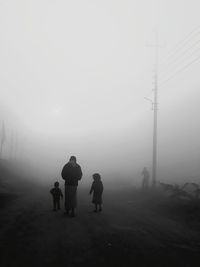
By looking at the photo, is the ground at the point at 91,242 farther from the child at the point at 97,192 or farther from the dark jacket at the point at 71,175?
the child at the point at 97,192

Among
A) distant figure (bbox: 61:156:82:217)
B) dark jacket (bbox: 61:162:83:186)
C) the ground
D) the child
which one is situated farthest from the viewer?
the child

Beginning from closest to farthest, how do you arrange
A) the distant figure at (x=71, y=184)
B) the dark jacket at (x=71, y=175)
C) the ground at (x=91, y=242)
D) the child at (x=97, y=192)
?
1. the ground at (x=91, y=242)
2. the distant figure at (x=71, y=184)
3. the dark jacket at (x=71, y=175)
4. the child at (x=97, y=192)

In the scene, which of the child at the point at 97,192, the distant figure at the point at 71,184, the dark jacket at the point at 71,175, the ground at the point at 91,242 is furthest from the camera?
the child at the point at 97,192

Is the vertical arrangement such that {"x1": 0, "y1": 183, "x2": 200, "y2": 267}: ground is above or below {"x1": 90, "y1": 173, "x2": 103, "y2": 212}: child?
below

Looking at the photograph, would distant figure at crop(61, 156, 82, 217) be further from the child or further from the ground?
the child

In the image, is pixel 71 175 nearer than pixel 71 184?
No

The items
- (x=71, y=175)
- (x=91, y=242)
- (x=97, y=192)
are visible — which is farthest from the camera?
(x=97, y=192)

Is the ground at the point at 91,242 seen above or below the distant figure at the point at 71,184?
below

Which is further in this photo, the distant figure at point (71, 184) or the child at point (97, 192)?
the child at point (97, 192)

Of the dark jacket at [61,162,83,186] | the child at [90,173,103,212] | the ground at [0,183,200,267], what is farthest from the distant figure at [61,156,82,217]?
the child at [90,173,103,212]

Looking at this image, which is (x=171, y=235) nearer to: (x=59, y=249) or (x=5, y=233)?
(x=59, y=249)

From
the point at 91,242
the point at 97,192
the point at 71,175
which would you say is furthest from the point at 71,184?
the point at 91,242

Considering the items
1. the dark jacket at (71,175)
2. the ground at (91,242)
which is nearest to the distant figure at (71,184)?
the dark jacket at (71,175)

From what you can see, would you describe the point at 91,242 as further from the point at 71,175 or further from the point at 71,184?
the point at 71,175
